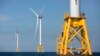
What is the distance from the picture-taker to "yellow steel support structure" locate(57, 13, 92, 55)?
227ft

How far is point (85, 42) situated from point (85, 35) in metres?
1.45

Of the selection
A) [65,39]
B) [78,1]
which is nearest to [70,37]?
[65,39]

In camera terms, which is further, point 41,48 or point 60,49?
point 41,48

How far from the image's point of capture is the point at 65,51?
68562mm

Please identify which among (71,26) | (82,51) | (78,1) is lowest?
(82,51)

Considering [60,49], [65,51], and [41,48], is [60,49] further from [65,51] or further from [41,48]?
[41,48]

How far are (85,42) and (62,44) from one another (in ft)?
14.6

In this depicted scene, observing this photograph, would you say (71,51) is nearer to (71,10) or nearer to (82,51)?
(82,51)

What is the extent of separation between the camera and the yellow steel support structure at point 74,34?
69.0 m

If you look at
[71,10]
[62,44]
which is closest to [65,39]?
[62,44]

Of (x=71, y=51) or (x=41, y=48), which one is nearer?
(x=71, y=51)

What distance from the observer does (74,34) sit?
228 feet

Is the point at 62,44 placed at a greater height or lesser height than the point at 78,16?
lesser

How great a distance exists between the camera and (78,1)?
228ft
